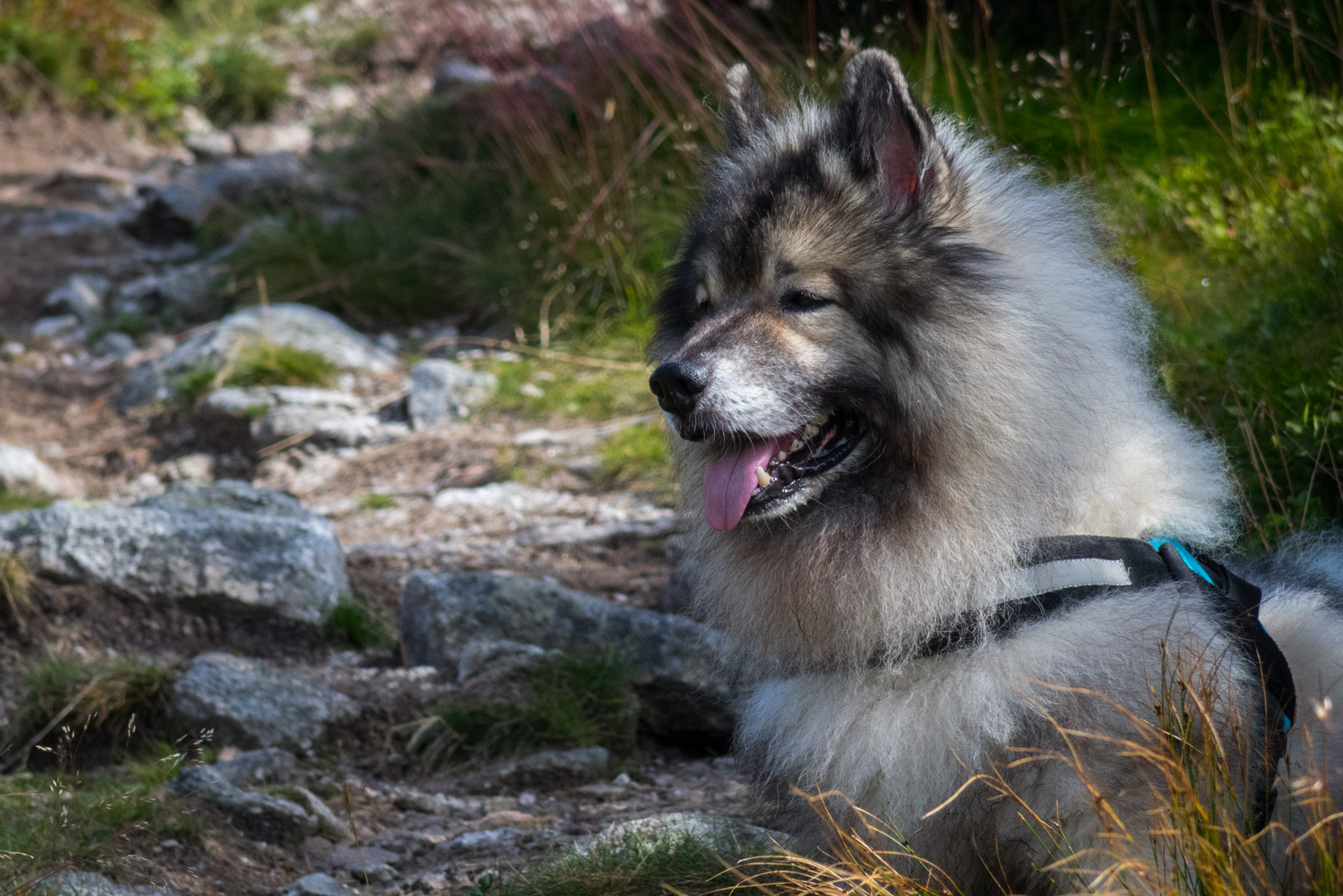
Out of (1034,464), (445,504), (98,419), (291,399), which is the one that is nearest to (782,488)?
(1034,464)

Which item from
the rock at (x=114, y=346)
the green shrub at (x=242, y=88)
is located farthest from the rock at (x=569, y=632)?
the green shrub at (x=242, y=88)

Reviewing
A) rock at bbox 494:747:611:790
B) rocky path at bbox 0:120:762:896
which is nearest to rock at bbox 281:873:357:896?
rocky path at bbox 0:120:762:896

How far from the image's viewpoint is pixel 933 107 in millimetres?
3193

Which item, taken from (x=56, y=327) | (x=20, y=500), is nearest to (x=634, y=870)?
(x=20, y=500)

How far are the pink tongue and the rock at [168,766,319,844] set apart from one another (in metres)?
1.44

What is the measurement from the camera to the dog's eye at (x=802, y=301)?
231 centimetres

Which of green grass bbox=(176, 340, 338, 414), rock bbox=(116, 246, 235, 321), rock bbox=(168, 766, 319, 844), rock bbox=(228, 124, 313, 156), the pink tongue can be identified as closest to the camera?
the pink tongue

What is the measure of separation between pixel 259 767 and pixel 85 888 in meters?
0.88

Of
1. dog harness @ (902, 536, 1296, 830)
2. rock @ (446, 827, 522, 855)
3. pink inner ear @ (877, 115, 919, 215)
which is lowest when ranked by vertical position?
rock @ (446, 827, 522, 855)

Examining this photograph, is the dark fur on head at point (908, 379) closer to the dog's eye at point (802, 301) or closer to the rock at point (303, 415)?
the dog's eye at point (802, 301)

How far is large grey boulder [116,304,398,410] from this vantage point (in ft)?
22.8

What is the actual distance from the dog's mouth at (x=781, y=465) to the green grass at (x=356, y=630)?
2.36m

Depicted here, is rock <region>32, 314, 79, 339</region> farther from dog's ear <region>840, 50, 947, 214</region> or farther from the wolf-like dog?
dog's ear <region>840, 50, 947, 214</region>

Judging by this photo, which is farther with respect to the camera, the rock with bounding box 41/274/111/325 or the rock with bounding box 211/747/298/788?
the rock with bounding box 41/274/111/325
